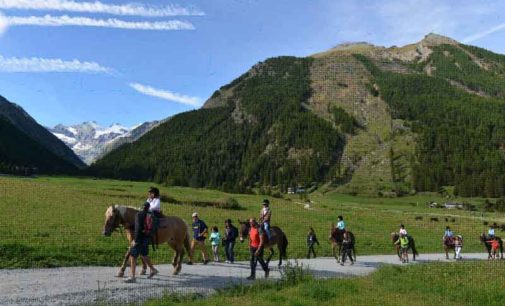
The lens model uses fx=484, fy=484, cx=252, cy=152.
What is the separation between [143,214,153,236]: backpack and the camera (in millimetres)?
18370

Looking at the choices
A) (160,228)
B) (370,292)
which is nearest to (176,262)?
(160,228)

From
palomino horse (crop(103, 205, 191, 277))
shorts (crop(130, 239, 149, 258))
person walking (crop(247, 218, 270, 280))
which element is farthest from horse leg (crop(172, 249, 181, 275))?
person walking (crop(247, 218, 270, 280))

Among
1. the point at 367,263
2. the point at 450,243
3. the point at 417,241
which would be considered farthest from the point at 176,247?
the point at 417,241

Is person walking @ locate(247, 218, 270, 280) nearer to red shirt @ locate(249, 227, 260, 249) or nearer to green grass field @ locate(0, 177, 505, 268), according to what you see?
red shirt @ locate(249, 227, 260, 249)

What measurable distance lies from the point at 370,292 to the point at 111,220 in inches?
386

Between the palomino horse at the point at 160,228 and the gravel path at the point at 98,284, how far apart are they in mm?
772

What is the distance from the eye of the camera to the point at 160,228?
63.4 feet

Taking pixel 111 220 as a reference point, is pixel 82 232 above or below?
below

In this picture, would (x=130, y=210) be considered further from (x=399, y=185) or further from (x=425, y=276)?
(x=399, y=185)

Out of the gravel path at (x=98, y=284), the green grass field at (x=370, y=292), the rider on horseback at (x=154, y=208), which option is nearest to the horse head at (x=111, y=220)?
the rider on horseback at (x=154, y=208)

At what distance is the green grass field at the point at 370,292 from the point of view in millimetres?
14305

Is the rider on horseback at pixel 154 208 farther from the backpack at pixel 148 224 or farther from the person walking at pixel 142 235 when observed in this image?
the person walking at pixel 142 235

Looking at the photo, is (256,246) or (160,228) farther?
(256,246)

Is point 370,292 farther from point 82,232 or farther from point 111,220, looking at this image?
point 82,232
